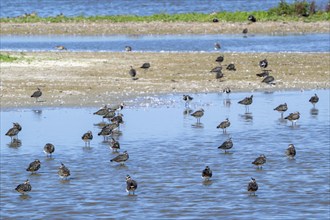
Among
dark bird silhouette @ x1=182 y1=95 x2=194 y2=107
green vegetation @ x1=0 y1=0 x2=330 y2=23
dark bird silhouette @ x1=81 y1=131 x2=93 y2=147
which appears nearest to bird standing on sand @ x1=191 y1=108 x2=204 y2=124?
dark bird silhouette @ x1=182 y1=95 x2=194 y2=107

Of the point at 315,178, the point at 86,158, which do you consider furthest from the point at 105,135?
the point at 315,178

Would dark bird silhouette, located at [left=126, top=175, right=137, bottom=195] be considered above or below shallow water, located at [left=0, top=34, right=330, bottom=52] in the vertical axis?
below

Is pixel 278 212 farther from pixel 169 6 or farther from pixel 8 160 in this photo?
pixel 169 6

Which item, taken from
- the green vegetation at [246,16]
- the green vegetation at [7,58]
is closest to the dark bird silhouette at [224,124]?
the green vegetation at [7,58]

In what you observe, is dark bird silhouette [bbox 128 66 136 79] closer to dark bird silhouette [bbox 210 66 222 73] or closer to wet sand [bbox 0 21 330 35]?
dark bird silhouette [bbox 210 66 222 73]

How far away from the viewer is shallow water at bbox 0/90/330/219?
671 inches

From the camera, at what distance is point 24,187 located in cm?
1769

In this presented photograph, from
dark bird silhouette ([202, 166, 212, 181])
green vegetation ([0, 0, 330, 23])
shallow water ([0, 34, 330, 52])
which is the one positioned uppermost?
green vegetation ([0, 0, 330, 23])

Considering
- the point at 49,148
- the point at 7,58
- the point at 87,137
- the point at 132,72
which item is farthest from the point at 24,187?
the point at 7,58

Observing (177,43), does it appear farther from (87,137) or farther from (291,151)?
(291,151)

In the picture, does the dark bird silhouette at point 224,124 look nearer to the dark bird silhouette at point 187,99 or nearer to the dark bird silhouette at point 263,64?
the dark bird silhouette at point 187,99

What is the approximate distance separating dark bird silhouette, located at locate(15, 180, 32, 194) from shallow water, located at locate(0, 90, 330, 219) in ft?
0.57

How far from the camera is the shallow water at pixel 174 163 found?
55.9ft

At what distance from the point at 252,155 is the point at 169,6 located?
53.7 meters
